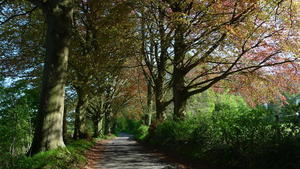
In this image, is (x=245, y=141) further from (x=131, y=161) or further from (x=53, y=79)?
(x=53, y=79)

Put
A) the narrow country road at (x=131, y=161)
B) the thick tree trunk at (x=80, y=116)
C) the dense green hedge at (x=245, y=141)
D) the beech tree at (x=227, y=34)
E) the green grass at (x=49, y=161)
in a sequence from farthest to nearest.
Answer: the thick tree trunk at (x=80, y=116), the beech tree at (x=227, y=34), the narrow country road at (x=131, y=161), the green grass at (x=49, y=161), the dense green hedge at (x=245, y=141)

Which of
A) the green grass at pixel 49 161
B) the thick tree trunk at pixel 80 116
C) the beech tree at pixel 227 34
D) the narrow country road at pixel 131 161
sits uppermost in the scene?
the beech tree at pixel 227 34

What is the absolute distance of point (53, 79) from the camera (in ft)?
26.3

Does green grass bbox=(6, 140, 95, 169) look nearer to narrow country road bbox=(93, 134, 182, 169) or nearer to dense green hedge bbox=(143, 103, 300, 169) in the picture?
narrow country road bbox=(93, 134, 182, 169)

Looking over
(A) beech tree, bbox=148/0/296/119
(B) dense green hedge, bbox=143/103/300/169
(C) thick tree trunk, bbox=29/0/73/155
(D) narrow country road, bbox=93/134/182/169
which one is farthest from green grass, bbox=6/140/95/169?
(A) beech tree, bbox=148/0/296/119

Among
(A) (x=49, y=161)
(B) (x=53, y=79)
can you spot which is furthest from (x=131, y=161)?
(B) (x=53, y=79)

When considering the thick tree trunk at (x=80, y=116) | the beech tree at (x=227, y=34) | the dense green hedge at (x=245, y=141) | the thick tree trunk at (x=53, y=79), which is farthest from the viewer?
the thick tree trunk at (x=80, y=116)

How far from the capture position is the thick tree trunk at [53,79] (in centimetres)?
780

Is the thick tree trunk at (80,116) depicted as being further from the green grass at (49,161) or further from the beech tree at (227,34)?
the green grass at (49,161)

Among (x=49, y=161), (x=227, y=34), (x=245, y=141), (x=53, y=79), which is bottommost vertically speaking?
(x=49, y=161)

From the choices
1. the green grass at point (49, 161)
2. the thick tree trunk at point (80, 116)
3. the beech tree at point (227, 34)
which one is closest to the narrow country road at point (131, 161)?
the green grass at point (49, 161)

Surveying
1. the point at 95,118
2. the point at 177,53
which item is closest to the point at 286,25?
the point at 177,53

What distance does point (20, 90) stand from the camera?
33.8ft

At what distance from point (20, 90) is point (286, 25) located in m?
10.9
